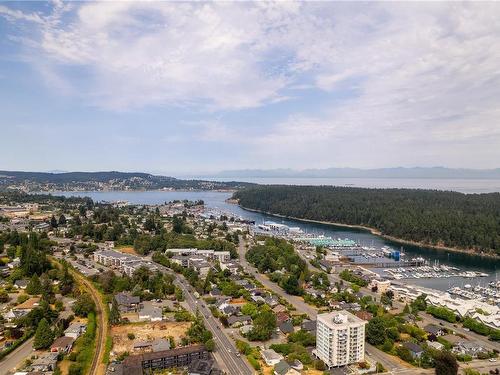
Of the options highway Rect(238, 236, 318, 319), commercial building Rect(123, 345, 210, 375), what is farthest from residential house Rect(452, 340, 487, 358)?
commercial building Rect(123, 345, 210, 375)

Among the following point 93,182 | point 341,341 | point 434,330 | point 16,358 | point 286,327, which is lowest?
point 16,358

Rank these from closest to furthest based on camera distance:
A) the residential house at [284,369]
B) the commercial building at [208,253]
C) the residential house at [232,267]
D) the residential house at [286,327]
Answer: the residential house at [284,369]
the residential house at [286,327]
the residential house at [232,267]
the commercial building at [208,253]

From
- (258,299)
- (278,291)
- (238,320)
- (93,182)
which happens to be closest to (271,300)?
(258,299)

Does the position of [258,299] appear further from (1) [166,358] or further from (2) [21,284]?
(2) [21,284]

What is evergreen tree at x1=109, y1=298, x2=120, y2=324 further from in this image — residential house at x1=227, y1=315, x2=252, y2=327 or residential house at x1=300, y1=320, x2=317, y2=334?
residential house at x1=300, y1=320, x2=317, y2=334

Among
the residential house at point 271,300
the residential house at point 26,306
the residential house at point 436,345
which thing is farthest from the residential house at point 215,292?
the residential house at point 436,345

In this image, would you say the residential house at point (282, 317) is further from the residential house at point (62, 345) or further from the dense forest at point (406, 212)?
the dense forest at point (406, 212)
